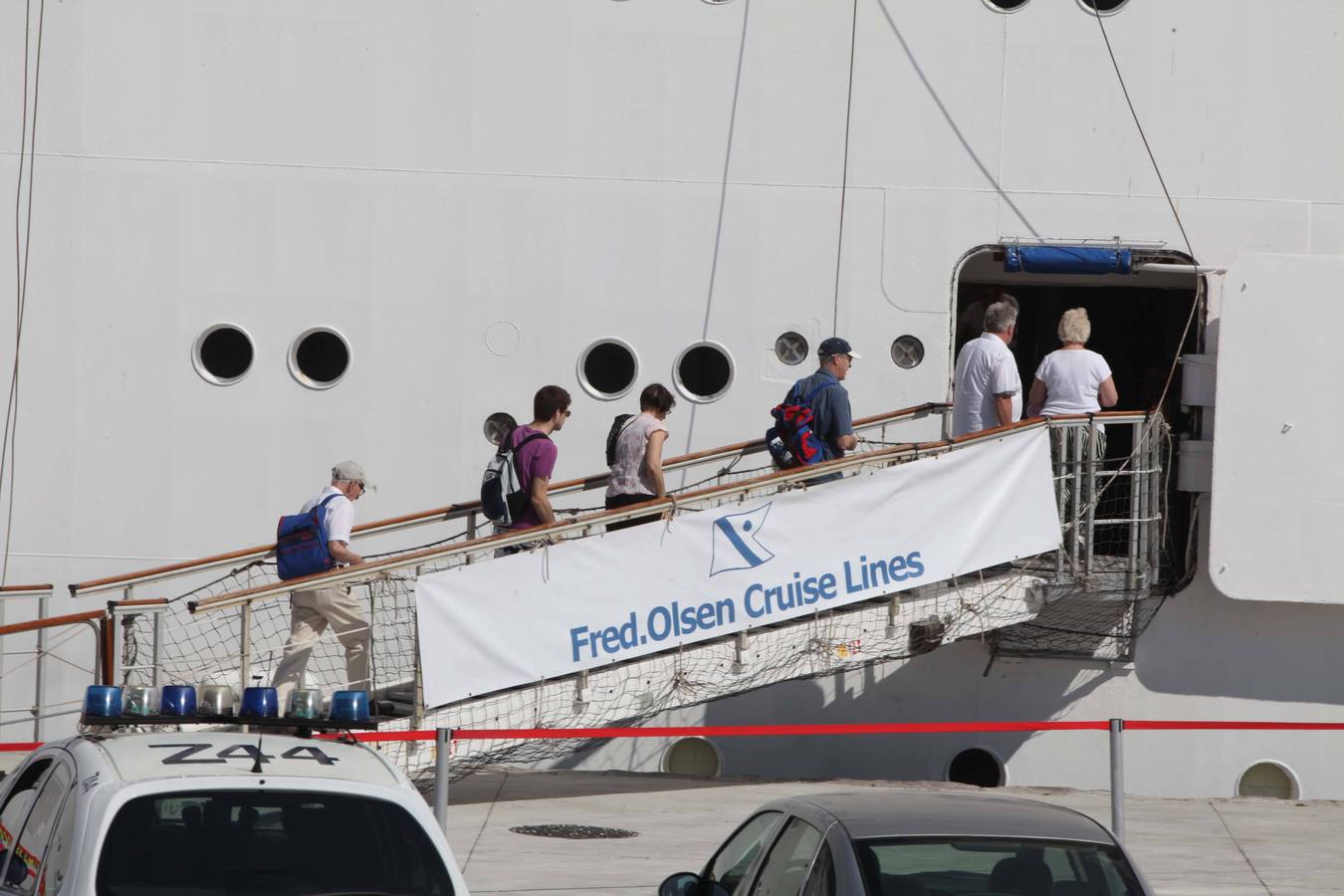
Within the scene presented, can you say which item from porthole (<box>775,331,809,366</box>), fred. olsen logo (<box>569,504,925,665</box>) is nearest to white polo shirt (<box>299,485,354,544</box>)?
fred. olsen logo (<box>569,504,925,665</box>)

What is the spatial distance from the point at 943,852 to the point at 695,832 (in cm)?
416

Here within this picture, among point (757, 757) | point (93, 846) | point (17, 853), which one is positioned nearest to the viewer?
point (93, 846)

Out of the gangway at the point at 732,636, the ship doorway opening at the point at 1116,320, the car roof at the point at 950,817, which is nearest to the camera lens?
the car roof at the point at 950,817

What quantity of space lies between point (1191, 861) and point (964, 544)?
2116 millimetres

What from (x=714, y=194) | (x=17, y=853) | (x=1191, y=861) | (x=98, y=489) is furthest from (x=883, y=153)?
(x=17, y=853)

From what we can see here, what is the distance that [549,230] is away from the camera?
425 inches

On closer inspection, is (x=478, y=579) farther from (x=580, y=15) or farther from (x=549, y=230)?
(x=580, y=15)

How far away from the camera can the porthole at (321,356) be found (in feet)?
35.2

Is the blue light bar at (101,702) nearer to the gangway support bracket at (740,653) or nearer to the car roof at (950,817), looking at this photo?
the car roof at (950,817)

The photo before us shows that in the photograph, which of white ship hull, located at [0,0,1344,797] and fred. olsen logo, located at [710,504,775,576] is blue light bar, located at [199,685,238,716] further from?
white ship hull, located at [0,0,1344,797]

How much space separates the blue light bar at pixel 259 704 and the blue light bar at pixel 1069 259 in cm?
674

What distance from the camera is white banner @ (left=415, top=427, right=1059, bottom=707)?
8.67 metres

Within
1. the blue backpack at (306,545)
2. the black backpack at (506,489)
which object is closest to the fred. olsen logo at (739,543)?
the black backpack at (506,489)

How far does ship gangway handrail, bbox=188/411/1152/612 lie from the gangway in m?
0.01
